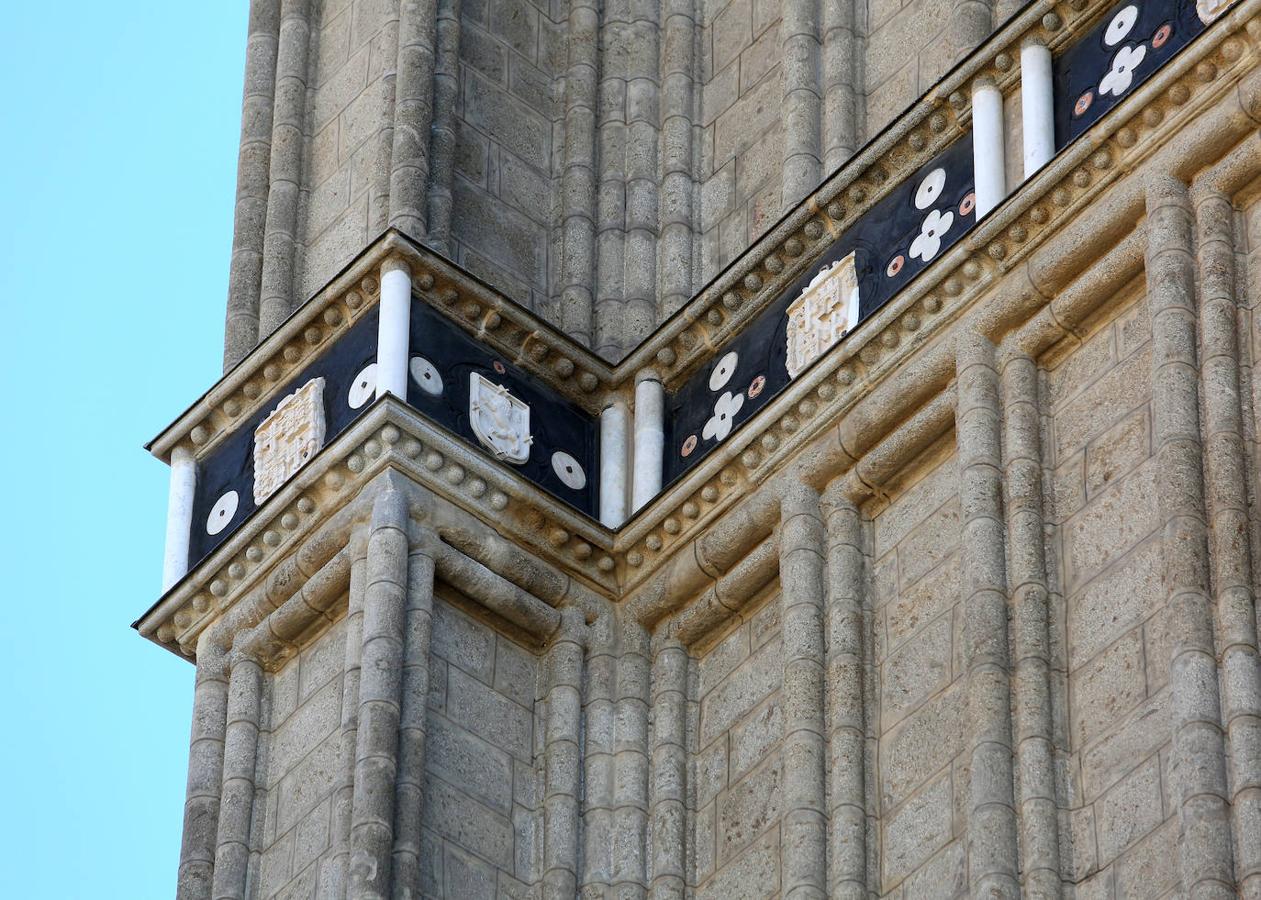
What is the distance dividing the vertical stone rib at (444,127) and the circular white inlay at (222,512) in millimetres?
1338

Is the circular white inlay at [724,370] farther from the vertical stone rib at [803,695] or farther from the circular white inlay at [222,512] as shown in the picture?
the circular white inlay at [222,512]

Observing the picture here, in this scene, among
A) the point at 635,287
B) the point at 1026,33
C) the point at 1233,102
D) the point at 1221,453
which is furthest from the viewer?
the point at 635,287

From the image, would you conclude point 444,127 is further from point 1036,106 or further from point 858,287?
point 1036,106

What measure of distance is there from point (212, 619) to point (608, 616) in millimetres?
1623

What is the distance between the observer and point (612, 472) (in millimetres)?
17703

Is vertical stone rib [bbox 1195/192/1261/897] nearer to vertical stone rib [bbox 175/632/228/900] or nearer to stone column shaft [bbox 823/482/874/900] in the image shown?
stone column shaft [bbox 823/482/874/900]

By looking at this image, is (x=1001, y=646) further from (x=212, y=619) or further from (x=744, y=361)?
(x=212, y=619)

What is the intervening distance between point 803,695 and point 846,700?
19cm

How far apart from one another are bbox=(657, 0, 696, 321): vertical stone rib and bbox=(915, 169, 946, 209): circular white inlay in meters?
1.56

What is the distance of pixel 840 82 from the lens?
1848 cm

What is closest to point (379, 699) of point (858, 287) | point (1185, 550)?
point (858, 287)

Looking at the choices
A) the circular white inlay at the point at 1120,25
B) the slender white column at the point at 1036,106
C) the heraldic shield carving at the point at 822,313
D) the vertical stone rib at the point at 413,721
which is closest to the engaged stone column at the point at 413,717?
the vertical stone rib at the point at 413,721

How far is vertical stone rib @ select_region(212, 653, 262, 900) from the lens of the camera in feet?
54.3

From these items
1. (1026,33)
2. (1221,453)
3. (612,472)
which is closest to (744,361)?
(612,472)
